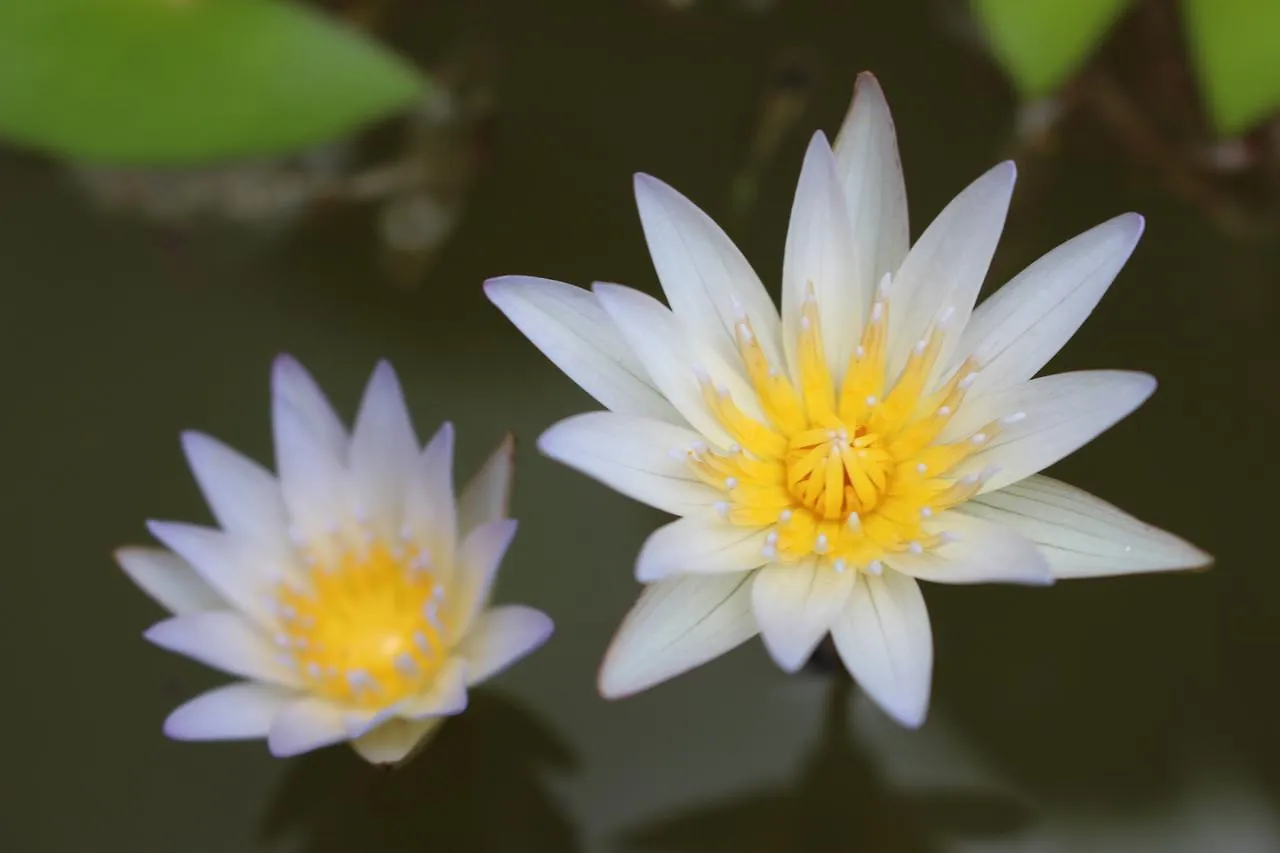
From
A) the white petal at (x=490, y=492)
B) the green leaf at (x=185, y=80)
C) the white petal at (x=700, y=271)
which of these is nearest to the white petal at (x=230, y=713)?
the white petal at (x=490, y=492)

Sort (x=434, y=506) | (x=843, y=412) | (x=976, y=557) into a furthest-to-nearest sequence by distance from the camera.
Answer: (x=434, y=506) < (x=843, y=412) < (x=976, y=557)

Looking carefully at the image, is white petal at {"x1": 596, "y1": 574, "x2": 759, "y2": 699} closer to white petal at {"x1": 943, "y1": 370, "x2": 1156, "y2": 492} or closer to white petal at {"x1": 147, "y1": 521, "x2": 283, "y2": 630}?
white petal at {"x1": 943, "y1": 370, "x2": 1156, "y2": 492}

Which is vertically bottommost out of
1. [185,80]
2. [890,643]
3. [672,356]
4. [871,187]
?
[890,643]

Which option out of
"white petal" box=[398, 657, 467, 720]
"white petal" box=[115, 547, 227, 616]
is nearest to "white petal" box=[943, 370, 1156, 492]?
"white petal" box=[398, 657, 467, 720]

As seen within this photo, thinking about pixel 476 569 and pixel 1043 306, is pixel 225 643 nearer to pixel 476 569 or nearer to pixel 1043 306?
pixel 476 569

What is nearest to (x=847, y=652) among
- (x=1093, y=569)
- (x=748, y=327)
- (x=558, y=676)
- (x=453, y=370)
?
(x=1093, y=569)

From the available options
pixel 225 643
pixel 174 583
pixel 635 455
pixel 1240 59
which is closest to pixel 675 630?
pixel 635 455

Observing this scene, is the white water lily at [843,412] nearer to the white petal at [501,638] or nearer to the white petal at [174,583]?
the white petal at [501,638]
